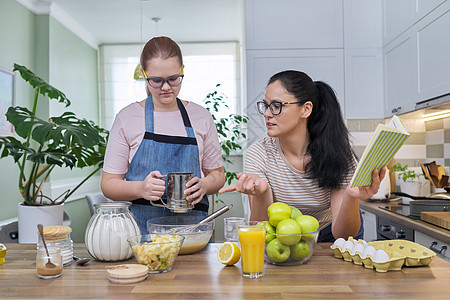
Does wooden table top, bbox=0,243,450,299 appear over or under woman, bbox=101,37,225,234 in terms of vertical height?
under

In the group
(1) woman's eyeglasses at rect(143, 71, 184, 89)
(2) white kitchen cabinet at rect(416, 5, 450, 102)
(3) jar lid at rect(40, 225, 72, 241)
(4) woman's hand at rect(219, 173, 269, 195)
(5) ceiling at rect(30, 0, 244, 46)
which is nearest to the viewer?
(3) jar lid at rect(40, 225, 72, 241)

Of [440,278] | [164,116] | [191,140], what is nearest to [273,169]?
[191,140]

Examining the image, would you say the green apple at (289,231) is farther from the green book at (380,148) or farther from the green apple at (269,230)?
the green book at (380,148)

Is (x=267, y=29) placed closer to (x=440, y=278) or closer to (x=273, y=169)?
(x=273, y=169)

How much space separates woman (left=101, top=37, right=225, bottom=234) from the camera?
1663mm

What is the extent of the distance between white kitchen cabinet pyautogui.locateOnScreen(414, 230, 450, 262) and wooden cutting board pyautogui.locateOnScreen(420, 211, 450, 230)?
0.08m

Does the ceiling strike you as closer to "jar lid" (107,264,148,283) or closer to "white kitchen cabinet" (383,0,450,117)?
"white kitchen cabinet" (383,0,450,117)

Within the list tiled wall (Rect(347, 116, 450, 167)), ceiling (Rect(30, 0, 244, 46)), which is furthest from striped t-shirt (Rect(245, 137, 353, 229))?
ceiling (Rect(30, 0, 244, 46))

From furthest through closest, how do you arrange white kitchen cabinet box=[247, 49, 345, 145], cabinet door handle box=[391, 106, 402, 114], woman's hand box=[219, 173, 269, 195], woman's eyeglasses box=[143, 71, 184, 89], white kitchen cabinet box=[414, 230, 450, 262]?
white kitchen cabinet box=[247, 49, 345, 145] → cabinet door handle box=[391, 106, 402, 114] → white kitchen cabinet box=[414, 230, 450, 262] → woman's eyeglasses box=[143, 71, 184, 89] → woman's hand box=[219, 173, 269, 195]

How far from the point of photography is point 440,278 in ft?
3.83

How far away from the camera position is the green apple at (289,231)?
122 centimetres

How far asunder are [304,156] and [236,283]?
0.79 metres

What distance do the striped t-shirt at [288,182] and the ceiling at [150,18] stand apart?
297cm

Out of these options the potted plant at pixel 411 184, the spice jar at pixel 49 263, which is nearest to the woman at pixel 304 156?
the spice jar at pixel 49 263
